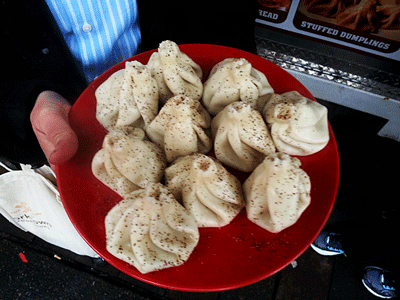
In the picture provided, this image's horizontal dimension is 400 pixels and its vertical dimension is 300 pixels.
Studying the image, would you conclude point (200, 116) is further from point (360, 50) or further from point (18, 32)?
point (360, 50)

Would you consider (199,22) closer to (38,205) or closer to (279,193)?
(279,193)

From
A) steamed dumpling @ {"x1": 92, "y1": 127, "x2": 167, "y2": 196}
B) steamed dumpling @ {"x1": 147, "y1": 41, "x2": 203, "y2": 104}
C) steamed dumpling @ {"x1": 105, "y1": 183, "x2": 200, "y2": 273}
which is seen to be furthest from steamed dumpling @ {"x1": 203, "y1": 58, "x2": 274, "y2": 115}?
steamed dumpling @ {"x1": 105, "y1": 183, "x2": 200, "y2": 273}

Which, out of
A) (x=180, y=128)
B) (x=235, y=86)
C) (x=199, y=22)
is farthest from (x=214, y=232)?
(x=199, y=22)

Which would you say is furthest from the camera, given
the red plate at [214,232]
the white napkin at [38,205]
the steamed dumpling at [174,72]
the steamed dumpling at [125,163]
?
the white napkin at [38,205]

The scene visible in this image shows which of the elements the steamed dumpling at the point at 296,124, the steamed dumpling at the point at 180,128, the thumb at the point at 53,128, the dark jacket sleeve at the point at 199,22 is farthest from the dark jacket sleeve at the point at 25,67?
the steamed dumpling at the point at 296,124

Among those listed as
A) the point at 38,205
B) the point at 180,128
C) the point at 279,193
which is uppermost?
the point at 180,128

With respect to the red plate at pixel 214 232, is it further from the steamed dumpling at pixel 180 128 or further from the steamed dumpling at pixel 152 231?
the steamed dumpling at pixel 180 128

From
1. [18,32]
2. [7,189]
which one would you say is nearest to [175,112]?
[18,32]
